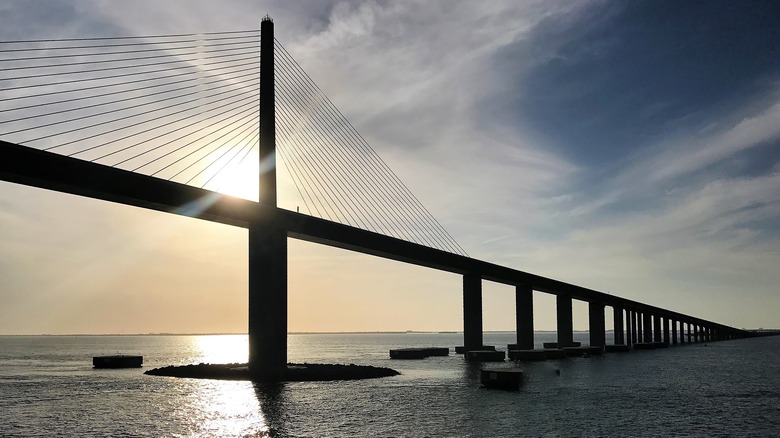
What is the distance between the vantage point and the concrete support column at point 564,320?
146 m

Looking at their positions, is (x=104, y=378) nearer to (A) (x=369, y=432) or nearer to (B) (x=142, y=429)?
(B) (x=142, y=429)

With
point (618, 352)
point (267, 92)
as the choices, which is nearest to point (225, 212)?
point (267, 92)

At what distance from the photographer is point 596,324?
166 m

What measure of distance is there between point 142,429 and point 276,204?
29.7 meters

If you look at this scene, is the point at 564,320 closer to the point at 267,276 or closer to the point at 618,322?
the point at 618,322

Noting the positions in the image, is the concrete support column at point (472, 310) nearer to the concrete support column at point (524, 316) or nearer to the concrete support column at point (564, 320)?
the concrete support column at point (524, 316)

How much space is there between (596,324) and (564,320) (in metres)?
21.8

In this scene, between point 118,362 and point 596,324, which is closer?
point 118,362

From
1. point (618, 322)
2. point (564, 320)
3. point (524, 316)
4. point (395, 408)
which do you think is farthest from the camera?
point (618, 322)

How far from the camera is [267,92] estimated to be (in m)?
69.9

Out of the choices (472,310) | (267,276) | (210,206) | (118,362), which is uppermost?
(210,206)

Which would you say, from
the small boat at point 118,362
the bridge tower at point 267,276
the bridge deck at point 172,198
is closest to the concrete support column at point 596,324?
the bridge deck at point 172,198

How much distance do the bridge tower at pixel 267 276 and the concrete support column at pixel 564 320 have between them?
8912cm

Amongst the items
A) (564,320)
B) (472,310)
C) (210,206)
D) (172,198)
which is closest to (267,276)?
(210,206)
